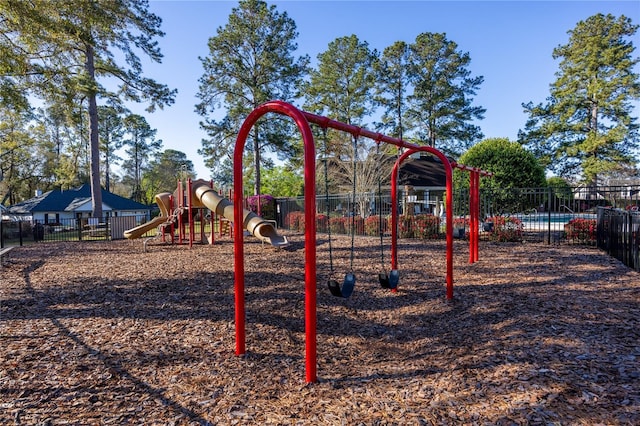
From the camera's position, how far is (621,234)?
7.49 m

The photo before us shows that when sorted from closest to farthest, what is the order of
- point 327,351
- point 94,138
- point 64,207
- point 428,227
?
1. point 327,351
2. point 428,227
3. point 94,138
4. point 64,207

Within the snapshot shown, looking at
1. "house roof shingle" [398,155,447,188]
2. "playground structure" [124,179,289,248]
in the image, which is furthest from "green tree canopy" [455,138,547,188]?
"house roof shingle" [398,155,447,188]

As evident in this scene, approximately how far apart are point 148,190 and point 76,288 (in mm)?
49434

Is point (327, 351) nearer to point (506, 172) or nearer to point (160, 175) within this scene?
point (506, 172)

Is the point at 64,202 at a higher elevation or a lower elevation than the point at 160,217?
higher

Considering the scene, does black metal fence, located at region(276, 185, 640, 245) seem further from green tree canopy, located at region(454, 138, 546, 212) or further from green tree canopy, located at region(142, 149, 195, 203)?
green tree canopy, located at region(142, 149, 195, 203)

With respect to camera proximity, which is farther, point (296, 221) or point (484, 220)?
point (296, 221)

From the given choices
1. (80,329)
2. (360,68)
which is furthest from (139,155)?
(80,329)

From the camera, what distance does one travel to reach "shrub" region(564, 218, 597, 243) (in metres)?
10.6

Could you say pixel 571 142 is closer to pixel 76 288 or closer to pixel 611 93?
pixel 611 93

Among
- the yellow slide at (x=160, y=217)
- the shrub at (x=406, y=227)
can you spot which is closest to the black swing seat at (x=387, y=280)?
the shrub at (x=406, y=227)

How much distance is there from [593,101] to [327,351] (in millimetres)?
30369

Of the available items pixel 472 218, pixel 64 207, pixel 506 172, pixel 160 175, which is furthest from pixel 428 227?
pixel 160 175

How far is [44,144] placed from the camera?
3856cm
